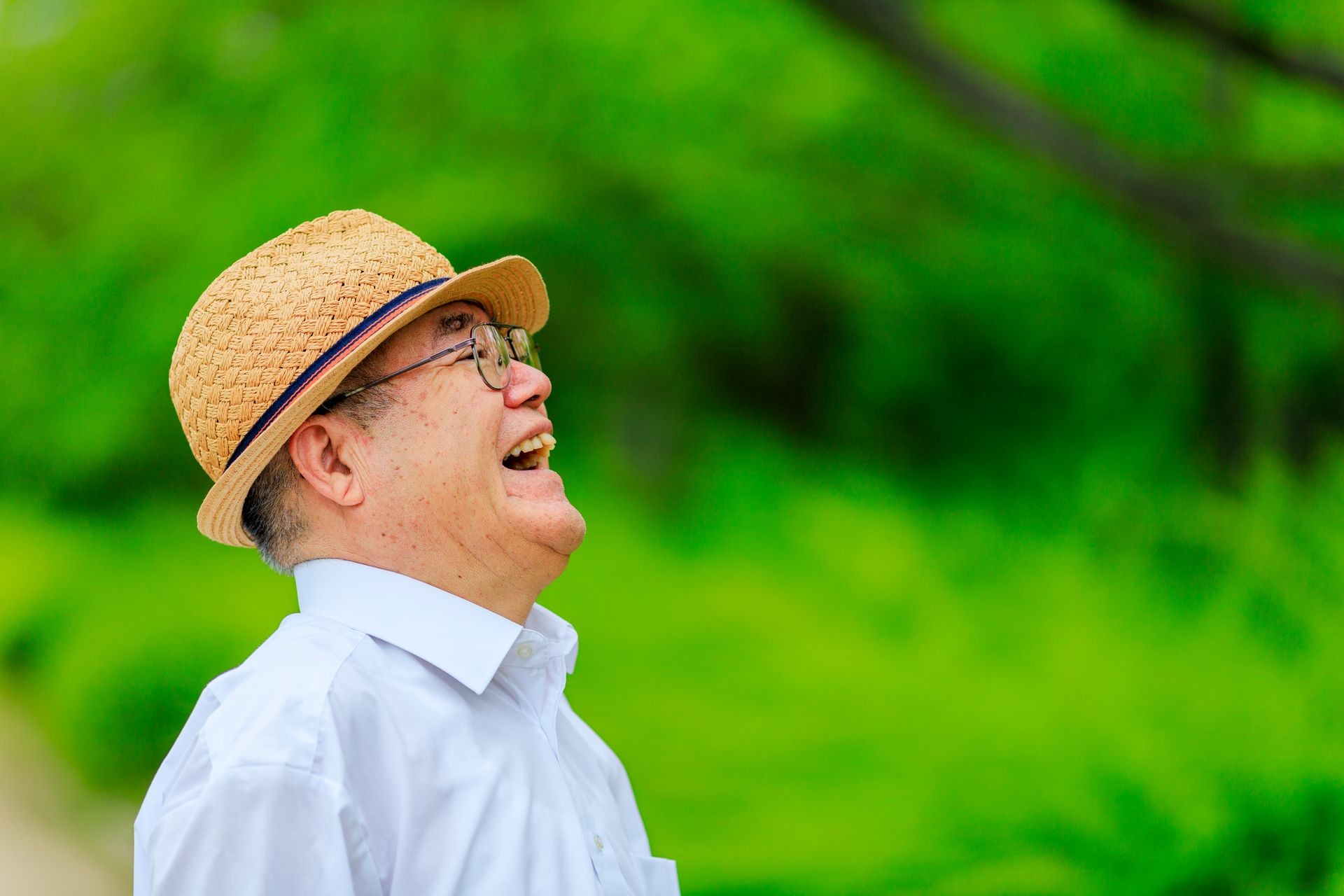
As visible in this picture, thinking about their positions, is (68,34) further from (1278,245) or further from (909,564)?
(1278,245)

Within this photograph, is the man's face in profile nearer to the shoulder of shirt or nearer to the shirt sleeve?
the shoulder of shirt

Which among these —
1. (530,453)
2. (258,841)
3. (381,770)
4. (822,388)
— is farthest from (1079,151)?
(258,841)

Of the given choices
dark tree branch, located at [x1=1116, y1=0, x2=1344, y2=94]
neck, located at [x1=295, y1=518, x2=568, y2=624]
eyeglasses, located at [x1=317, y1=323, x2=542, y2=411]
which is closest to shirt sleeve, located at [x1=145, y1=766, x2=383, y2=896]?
neck, located at [x1=295, y1=518, x2=568, y2=624]

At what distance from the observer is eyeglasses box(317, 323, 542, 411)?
1.20m

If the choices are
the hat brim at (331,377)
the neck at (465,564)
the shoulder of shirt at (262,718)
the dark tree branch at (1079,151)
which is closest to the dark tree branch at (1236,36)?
the dark tree branch at (1079,151)

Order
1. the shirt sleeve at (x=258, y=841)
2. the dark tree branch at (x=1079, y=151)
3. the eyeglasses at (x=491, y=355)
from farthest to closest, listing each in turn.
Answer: the dark tree branch at (x=1079, y=151) → the eyeglasses at (x=491, y=355) → the shirt sleeve at (x=258, y=841)

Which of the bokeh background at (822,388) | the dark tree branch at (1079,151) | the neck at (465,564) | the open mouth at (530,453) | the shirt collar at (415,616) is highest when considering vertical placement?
the dark tree branch at (1079,151)

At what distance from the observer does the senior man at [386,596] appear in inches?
36.4

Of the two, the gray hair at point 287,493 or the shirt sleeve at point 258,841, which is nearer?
the shirt sleeve at point 258,841

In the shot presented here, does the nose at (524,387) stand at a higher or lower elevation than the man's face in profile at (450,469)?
higher

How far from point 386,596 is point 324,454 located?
18cm

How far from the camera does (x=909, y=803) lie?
9.03ft

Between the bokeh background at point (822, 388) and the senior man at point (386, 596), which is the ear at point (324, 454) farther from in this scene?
the bokeh background at point (822, 388)

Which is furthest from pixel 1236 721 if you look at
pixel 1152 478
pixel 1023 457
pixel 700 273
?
pixel 700 273
